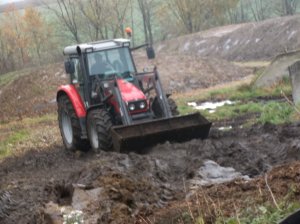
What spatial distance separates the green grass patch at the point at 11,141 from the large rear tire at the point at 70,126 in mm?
2170

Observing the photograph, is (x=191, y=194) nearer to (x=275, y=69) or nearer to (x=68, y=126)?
(x=68, y=126)

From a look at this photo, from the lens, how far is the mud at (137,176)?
7.80 metres

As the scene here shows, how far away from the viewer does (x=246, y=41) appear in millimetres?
47250

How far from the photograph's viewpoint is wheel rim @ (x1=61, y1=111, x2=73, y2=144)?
47.4 ft

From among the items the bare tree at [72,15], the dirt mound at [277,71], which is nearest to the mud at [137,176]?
the dirt mound at [277,71]

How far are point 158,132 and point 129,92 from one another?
4.15ft

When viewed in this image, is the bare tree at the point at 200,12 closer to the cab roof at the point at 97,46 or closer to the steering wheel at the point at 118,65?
the cab roof at the point at 97,46

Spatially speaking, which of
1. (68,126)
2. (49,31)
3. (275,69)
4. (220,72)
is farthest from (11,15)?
(68,126)

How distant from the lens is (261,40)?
45812mm

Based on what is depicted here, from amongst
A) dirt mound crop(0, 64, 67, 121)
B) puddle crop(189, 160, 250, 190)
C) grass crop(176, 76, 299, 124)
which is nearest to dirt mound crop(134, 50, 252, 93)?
dirt mound crop(0, 64, 67, 121)

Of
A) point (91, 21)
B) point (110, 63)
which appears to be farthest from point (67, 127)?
point (91, 21)

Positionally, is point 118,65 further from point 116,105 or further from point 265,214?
point 265,214

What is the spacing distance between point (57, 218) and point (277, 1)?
62.6m

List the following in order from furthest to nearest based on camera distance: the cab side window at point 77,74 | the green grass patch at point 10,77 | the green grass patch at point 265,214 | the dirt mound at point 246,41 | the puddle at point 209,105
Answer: the dirt mound at point 246,41
the green grass patch at point 10,77
the puddle at point 209,105
the cab side window at point 77,74
the green grass patch at point 265,214
